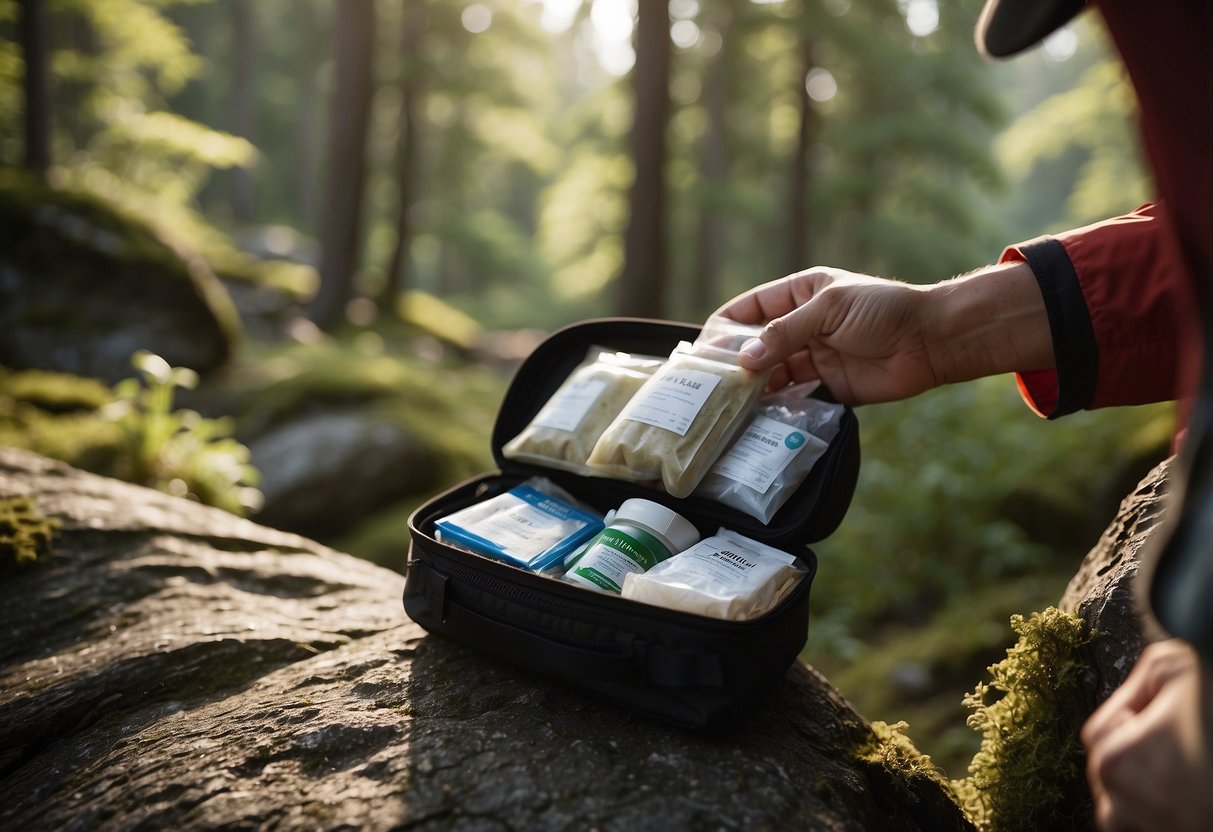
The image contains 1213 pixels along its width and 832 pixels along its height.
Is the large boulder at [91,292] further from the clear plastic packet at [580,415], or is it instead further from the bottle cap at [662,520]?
the bottle cap at [662,520]

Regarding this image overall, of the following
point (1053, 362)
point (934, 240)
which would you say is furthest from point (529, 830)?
point (934, 240)

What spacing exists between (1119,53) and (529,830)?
152 cm

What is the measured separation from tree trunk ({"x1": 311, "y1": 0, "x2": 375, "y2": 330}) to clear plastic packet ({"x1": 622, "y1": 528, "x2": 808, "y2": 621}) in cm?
1083

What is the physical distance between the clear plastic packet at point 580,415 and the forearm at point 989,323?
0.71m

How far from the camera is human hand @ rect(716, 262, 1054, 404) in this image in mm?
1810

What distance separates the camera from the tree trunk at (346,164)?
10.7m

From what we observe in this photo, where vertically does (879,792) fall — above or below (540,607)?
below

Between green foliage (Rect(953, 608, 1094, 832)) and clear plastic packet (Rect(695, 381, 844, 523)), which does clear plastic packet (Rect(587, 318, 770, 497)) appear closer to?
clear plastic packet (Rect(695, 381, 844, 523))

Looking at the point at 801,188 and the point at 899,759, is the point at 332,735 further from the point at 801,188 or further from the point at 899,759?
the point at 801,188

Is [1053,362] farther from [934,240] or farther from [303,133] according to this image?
[303,133]

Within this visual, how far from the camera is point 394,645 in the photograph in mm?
1833

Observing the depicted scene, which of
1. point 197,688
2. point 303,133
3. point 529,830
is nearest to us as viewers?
point 529,830

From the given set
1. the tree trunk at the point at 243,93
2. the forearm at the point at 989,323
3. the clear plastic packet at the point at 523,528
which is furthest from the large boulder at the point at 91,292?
the tree trunk at the point at 243,93

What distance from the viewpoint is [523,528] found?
1765 mm
